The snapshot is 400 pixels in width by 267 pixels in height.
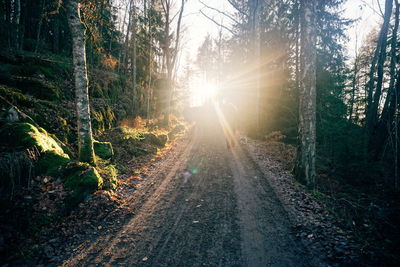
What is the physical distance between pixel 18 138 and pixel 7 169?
1109mm

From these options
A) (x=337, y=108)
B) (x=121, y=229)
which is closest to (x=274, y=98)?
(x=337, y=108)

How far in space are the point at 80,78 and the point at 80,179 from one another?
11.3 ft

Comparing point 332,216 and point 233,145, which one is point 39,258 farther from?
point 233,145

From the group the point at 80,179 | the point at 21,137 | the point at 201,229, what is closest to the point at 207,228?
the point at 201,229

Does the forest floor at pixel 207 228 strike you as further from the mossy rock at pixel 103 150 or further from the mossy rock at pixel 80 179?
the mossy rock at pixel 103 150

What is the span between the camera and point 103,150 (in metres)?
7.57

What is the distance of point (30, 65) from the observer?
9461 mm

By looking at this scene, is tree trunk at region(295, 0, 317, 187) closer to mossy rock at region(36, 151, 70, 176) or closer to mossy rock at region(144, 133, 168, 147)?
mossy rock at region(36, 151, 70, 176)

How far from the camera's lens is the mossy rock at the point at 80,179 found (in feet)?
15.5

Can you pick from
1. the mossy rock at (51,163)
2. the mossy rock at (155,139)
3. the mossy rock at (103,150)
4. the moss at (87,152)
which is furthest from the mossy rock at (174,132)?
the mossy rock at (51,163)

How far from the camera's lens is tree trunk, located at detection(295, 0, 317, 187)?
6.34 m

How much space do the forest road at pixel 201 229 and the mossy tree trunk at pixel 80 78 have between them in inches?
95.6

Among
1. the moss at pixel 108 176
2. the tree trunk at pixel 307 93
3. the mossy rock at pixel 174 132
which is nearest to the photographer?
the moss at pixel 108 176

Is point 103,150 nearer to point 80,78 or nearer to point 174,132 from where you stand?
point 80,78
